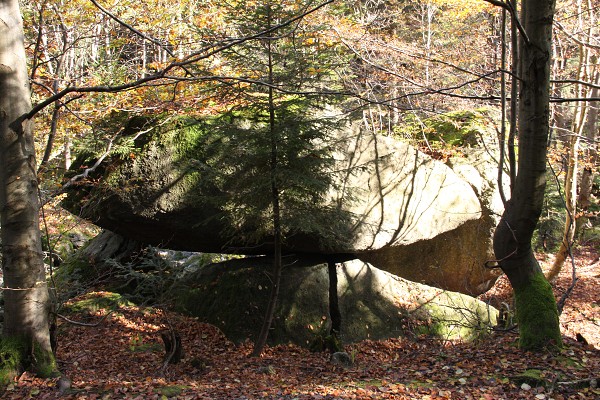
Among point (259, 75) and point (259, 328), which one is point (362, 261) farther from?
point (259, 75)

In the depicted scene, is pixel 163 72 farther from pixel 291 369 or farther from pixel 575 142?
pixel 575 142

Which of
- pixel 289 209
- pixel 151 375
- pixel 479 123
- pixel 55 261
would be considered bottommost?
pixel 151 375

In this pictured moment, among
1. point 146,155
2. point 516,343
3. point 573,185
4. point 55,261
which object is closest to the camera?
point 516,343

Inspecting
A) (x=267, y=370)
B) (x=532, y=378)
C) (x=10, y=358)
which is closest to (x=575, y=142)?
(x=532, y=378)

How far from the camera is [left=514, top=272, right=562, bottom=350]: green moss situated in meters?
5.45

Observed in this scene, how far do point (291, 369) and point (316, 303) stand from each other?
2.03 metres

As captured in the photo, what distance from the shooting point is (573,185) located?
10.1m

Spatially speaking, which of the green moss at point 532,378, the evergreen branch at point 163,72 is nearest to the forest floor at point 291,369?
the green moss at point 532,378

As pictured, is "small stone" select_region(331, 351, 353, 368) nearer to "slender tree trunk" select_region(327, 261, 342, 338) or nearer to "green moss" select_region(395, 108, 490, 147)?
"slender tree trunk" select_region(327, 261, 342, 338)

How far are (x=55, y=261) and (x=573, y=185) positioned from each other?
12.1 metres

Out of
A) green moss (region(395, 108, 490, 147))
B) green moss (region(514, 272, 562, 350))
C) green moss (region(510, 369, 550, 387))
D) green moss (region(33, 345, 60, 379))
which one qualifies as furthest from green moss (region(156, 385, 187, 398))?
green moss (region(395, 108, 490, 147))

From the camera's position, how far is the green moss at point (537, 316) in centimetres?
545

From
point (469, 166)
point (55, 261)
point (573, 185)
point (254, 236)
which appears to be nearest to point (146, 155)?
point (254, 236)

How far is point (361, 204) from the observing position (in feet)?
29.6
